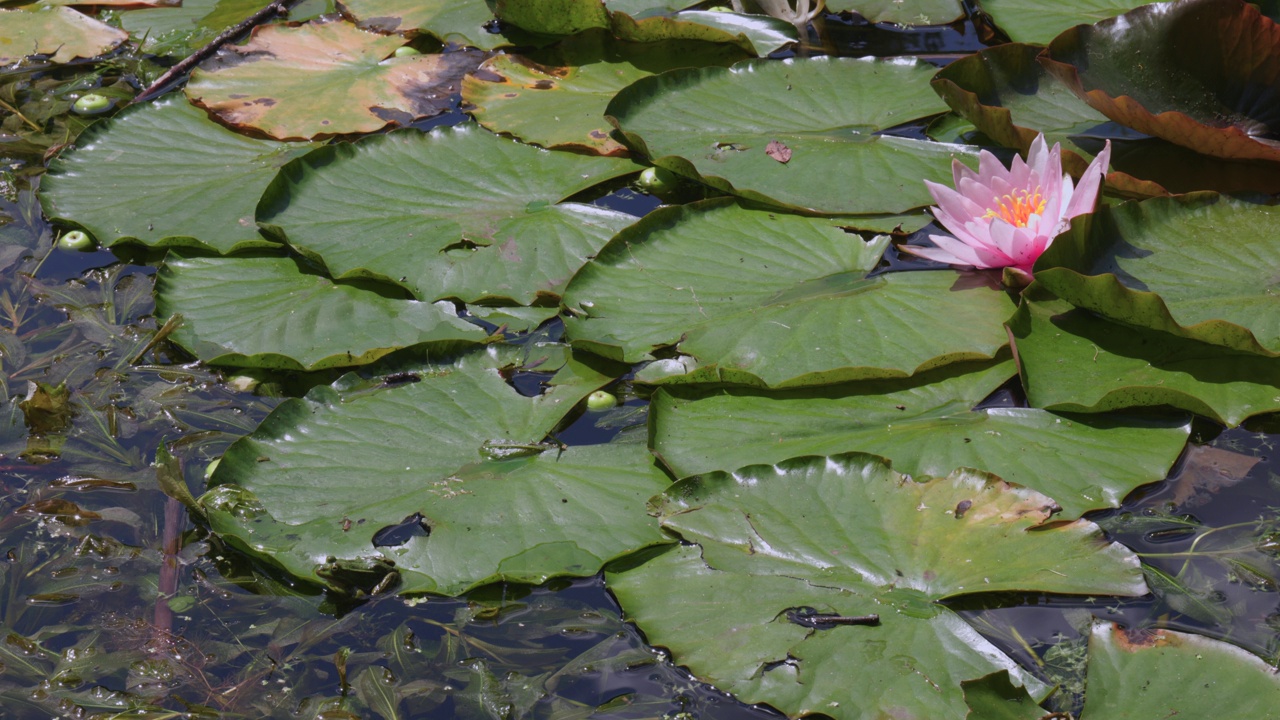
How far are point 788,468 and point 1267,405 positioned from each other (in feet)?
3.21

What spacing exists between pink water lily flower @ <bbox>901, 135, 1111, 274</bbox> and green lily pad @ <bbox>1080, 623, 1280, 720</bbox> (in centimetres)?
96

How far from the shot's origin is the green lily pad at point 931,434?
76.5 inches

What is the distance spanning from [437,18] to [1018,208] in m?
2.34

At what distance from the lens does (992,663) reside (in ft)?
5.38

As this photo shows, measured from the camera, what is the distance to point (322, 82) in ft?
11.0

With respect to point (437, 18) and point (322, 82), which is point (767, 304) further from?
point (437, 18)

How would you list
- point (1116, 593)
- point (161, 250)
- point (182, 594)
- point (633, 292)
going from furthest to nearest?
point (161, 250) < point (633, 292) < point (182, 594) < point (1116, 593)

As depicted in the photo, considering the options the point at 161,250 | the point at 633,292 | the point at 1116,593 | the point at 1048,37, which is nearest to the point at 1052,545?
the point at 1116,593

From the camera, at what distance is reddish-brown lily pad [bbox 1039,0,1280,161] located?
244 cm

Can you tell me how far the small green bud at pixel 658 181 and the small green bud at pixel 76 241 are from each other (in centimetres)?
165

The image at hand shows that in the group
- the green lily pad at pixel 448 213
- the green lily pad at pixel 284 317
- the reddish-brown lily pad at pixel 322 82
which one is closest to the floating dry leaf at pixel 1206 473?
the green lily pad at pixel 448 213

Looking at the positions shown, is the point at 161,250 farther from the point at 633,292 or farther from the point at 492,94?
the point at 633,292

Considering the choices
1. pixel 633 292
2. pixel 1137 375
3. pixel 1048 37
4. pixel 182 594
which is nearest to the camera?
pixel 182 594

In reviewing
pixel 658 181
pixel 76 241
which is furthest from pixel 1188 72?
pixel 76 241
